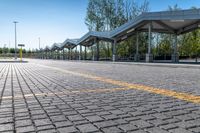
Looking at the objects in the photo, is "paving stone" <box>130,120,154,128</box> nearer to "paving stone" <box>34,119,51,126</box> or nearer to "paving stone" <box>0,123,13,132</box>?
"paving stone" <box>34,119,51,126</box>

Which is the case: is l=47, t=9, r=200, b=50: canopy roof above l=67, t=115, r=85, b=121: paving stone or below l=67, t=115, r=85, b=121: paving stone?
above

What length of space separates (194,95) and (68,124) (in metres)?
3.99

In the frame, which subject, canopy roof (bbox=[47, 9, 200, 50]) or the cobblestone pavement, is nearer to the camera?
the cobblestone pavement

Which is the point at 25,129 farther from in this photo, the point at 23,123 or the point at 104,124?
the point at 104,124

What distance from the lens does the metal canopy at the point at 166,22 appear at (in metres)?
26.0

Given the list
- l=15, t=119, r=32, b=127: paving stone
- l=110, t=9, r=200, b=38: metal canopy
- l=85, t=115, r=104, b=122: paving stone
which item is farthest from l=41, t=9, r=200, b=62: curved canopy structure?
l=15, t=119, r=32, b=127: paving stone

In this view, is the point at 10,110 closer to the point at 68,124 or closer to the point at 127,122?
the point at 68,124

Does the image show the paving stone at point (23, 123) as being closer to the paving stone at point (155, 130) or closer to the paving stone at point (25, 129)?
the paving stone at point (25, 129)

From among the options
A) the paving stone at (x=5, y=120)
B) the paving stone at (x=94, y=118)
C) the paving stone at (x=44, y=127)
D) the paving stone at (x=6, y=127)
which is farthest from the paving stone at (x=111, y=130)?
the paving stone at (x=5, y=120)

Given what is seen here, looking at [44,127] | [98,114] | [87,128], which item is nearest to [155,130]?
[87,128]

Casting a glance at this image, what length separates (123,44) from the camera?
179 feet

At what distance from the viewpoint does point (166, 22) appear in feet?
103

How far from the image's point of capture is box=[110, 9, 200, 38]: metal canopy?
2602cm

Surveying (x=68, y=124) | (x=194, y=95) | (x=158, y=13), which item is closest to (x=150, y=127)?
(x=68, y=124)
